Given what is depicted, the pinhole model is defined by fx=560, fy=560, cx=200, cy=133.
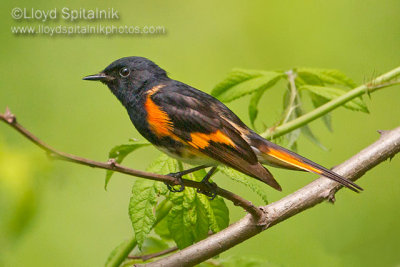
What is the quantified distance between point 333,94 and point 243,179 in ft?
2.22

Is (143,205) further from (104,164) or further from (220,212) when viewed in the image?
(104,164)

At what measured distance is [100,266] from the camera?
14.6 ft

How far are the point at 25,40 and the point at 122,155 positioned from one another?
3.69m

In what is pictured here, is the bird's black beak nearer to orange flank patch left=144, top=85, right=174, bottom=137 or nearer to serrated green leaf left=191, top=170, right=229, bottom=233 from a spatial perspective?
orange flank patch left=144, top=85, right=174, bottom=137

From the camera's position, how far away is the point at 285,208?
218cm

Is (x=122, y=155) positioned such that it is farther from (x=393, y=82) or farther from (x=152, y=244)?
(x=393, y=82)

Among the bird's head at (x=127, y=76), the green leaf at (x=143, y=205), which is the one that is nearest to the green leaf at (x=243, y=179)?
the green leaf at (x=143, y=205)

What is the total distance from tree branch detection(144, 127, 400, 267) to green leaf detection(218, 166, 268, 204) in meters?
0.09

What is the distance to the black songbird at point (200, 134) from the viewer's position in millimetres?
2354

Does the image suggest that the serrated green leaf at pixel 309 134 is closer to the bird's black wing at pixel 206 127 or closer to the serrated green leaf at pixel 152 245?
the bird's black wing at pixel 206 127

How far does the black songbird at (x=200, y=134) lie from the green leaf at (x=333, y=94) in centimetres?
34

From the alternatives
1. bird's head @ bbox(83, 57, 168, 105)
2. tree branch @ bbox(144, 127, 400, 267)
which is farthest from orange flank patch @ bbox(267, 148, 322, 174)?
bird's head @ bbox(83, 57, 168, 105)

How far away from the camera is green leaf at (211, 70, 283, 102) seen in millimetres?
2736

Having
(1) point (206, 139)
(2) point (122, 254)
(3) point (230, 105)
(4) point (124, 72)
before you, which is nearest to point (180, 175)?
(1) point (206, 139)
